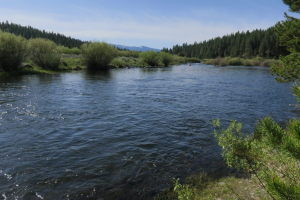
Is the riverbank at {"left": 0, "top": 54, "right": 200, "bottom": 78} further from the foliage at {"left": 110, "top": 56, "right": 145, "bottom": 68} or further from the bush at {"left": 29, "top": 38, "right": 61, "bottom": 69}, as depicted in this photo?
the bush at {"left": 29, "top": 38, "right": 61, "bottom": 69}

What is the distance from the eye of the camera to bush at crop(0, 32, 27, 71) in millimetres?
35625

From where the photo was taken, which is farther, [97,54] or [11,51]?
[97,54]

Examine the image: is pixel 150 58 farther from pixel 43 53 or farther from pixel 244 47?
pixel 244 47

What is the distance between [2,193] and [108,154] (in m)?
4.00

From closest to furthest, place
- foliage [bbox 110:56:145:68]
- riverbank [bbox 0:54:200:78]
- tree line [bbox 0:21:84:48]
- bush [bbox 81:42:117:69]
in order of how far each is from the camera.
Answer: riverbank [bbox 0:54:200:78]
bush [bbox 81:42:117:69]
foliage [bbox 110:56:145:68]
tree line [bbox 0:21:84:48]

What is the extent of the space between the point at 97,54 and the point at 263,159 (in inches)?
1968

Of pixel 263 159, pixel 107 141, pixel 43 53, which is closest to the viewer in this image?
pixel 263 159

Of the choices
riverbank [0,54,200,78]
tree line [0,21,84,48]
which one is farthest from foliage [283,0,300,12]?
tree line [0,21,84,48]

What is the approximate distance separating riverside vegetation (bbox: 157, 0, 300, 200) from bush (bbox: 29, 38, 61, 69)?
38601 millimetres

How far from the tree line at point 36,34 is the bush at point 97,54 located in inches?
4009

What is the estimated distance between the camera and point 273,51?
111 m

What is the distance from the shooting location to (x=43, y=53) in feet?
146

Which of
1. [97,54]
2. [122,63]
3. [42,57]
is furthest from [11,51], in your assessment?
[122,63]

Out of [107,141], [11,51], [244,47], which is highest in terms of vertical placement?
[244,47]
